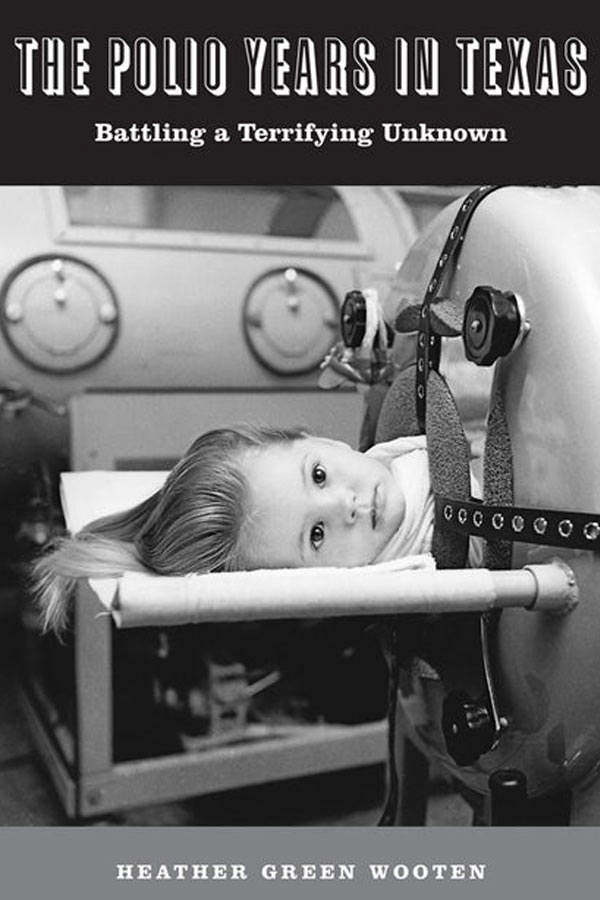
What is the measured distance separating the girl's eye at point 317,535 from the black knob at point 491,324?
0.22m

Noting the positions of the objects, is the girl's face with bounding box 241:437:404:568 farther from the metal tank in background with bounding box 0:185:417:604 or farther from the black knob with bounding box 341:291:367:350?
the metal tank in background with bounding box 0:185:417:604

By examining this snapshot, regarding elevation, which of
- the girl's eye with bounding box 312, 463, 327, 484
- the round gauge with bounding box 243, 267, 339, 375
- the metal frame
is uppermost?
the round gauge with bounding box 243, 267, 339, 375

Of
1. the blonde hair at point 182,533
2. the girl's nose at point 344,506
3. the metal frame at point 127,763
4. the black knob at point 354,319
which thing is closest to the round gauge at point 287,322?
the metal frame at point 127,763

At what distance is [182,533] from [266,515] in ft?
0.26

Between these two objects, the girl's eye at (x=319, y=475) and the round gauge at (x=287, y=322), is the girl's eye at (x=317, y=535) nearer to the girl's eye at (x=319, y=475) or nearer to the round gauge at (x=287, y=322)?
the girl's eye at (x=319, y=475)

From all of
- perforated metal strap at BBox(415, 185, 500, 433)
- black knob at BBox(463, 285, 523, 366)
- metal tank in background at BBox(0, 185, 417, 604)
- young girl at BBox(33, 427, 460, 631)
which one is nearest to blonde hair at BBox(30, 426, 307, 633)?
young girl at BBox(33, 427, 460, 631)

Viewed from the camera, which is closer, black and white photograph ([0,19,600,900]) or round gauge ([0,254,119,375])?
black and white photograph ([0,19,600,900])

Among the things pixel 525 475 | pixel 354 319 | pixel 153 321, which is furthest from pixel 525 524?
pixel 153 321

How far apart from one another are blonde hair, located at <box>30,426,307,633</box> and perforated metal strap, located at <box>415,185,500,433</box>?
14 cm

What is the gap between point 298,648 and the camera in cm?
189

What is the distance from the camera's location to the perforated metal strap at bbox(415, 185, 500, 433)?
33.5 inches

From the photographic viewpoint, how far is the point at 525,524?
27.9 inches

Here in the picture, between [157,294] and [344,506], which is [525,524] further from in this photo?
[157,294]
